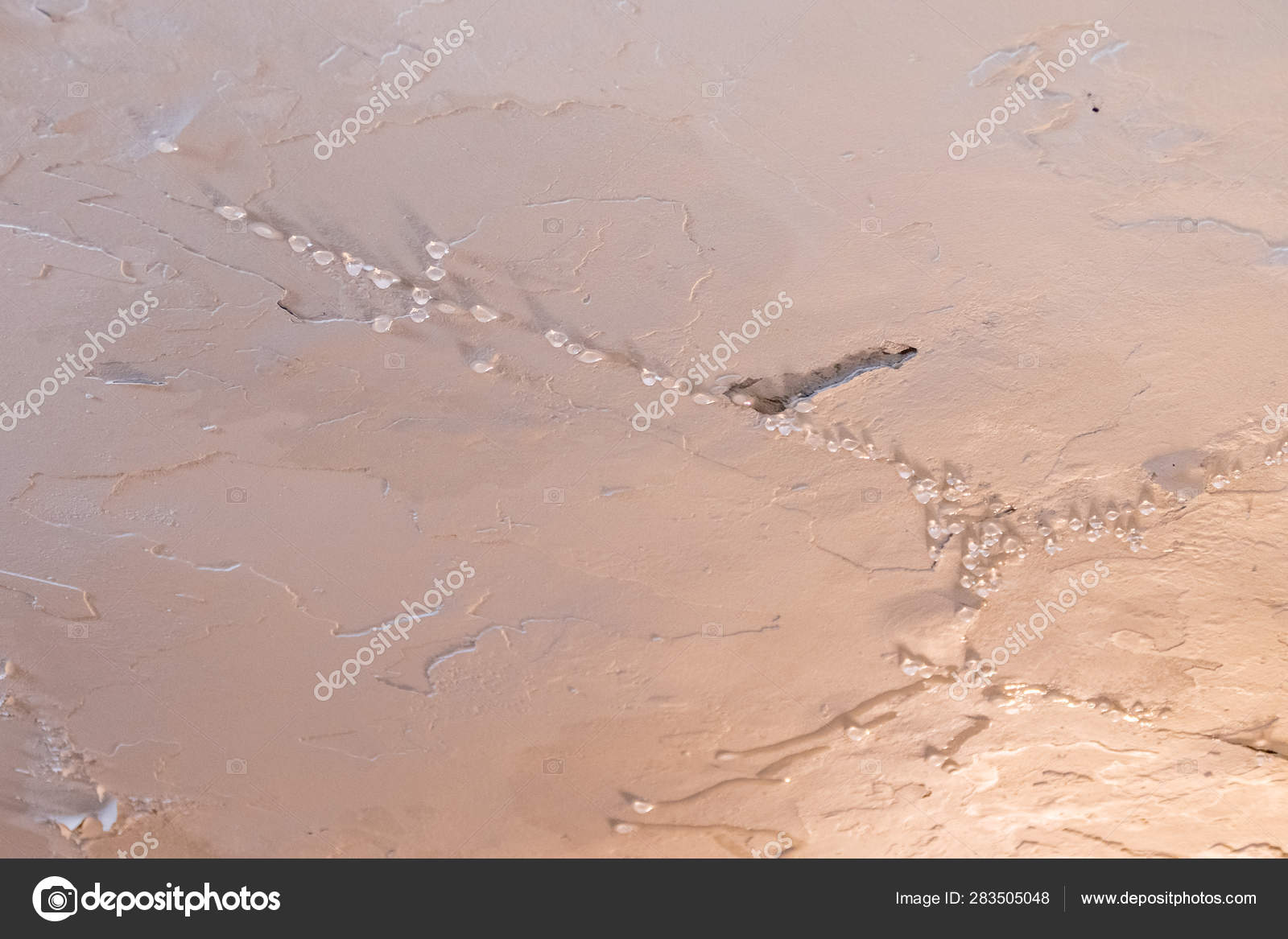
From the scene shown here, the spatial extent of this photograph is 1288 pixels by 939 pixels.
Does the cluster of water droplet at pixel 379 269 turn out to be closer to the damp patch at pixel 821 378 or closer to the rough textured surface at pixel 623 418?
the rough textured surface at pixel 623 418

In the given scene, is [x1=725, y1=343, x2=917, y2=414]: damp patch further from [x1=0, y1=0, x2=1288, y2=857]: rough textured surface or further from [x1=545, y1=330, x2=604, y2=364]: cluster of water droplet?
[x1=545, y1=330, x2=604, y2=364]: cluster of water droplet
